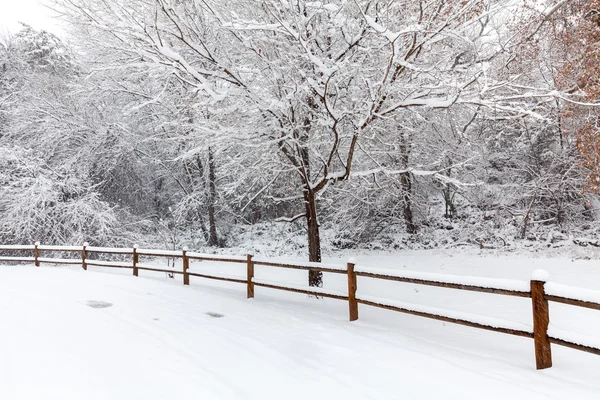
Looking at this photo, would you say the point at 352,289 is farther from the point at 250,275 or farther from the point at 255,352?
the point at 250,275

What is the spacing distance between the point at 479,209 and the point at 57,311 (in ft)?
66.8

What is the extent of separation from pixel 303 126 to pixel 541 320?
582 cm

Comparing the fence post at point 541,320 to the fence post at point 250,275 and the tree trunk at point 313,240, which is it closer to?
the tree trunk at point 313,240

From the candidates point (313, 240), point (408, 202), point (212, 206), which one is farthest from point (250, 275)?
point (212, 206)

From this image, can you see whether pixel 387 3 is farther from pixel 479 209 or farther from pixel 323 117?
pixel 479 209

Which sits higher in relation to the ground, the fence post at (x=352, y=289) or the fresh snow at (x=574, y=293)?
the fresh snow at (x=574, y=293)

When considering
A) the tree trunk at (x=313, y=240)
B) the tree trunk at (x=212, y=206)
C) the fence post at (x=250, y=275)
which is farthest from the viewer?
the tree trunk at (x=212, y=206)

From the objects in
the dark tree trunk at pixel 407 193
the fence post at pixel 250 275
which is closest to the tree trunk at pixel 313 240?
the fence post at pixel 250 275

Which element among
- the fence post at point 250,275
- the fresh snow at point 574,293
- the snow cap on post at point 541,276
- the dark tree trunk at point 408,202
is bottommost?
the fence post at point 250,275

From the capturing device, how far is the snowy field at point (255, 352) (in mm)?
4129

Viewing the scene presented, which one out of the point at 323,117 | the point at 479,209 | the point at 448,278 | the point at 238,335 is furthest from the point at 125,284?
the point at 479,209

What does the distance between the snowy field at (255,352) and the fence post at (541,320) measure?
17cm

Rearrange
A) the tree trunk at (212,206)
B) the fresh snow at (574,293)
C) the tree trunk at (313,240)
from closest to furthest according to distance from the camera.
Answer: the fresh snow at (574,293)
the tree trunk at (313,240)
the tree trunk at (212,206)

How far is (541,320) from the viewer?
14.8 feet
